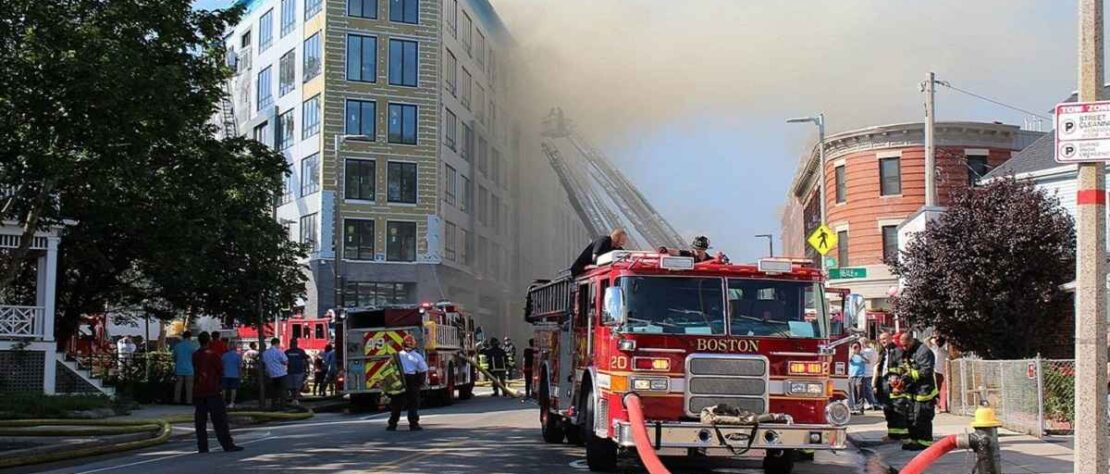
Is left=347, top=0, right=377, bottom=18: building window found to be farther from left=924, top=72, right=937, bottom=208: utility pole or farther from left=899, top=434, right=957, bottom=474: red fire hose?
left=899, top=434, right=957, bottom=474: red fire hose

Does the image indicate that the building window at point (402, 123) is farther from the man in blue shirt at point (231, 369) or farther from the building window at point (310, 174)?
the man in blue shirt at point (231, 369)

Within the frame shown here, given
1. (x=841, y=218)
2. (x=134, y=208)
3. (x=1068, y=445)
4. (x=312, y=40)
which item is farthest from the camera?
(x=312, y=40)

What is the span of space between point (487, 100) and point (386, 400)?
31160 millimetres

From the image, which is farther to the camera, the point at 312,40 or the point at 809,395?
the point at 312,40

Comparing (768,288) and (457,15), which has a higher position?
(457,15)

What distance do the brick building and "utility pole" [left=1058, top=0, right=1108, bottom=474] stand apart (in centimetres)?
3232

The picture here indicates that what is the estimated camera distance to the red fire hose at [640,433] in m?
9.25

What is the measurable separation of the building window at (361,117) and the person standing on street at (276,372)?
78.2 ft

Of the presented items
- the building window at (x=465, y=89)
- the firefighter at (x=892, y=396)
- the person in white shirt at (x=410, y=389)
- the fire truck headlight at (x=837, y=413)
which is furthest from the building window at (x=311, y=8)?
the fire truck headlight at (x=837, y=413)

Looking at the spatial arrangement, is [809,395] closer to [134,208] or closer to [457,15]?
[134,208]

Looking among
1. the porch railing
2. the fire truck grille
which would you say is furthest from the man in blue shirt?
the fire truck grille

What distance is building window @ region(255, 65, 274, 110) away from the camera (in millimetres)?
52125

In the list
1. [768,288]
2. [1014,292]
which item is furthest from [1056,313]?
[768,288]

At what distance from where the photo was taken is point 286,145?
50375mm
